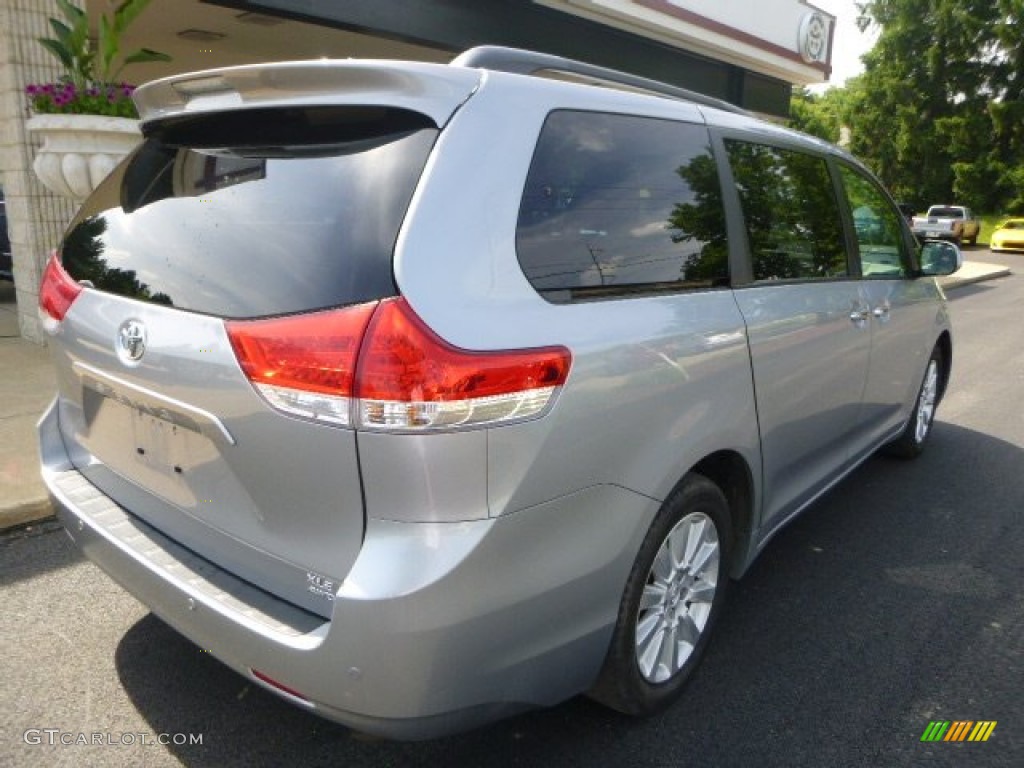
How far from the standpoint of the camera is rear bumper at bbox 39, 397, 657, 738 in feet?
5.48

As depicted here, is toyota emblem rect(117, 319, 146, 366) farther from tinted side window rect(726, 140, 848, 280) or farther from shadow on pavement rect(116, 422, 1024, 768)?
tinted side window rect(726, 140, 848, 280)

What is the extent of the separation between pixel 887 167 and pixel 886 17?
823 cm

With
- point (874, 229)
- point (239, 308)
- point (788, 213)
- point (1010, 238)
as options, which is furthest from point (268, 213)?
point (1010, 238)

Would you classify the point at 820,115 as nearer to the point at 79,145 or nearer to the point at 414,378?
the point at 79,145

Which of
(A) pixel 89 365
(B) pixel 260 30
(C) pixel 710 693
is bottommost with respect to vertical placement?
(C) pixel 710 693

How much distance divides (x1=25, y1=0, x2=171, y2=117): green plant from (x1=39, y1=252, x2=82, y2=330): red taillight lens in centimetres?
368

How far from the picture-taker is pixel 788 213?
3064 millimetres

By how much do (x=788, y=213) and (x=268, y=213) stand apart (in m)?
2.05

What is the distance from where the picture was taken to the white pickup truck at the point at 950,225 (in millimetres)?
28547

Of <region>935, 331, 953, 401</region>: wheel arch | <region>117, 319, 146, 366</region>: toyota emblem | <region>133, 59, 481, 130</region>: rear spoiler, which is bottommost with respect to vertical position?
<region>935, 331, 953, 401</region>: wheel arch

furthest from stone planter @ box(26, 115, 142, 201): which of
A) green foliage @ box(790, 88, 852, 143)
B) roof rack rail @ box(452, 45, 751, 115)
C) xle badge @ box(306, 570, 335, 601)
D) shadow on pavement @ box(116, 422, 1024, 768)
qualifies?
green foliage @ box(790, 88, 852, 143)

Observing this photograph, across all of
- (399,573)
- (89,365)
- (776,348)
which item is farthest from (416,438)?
(776,348)

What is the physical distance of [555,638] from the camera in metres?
1.93

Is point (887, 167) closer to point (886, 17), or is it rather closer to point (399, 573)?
point (886, 17)
